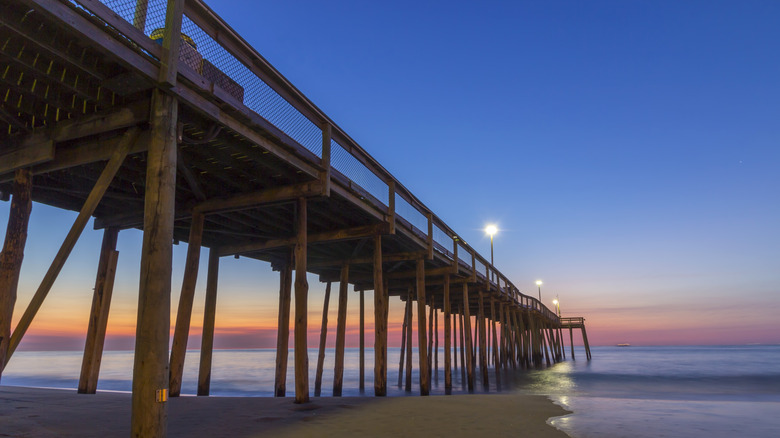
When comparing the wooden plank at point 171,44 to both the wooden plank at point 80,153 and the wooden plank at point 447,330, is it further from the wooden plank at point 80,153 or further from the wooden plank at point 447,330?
the wooden plank at point 447,330

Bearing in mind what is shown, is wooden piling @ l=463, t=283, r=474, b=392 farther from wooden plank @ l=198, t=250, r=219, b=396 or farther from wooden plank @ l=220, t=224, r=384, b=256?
wooden plank @ l=198, t=250, r=219, b=396

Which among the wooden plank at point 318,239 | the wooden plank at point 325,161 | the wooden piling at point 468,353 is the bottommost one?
the wooden piling at point 468,353

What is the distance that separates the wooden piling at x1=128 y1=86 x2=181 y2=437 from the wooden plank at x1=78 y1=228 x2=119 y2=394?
6552mm

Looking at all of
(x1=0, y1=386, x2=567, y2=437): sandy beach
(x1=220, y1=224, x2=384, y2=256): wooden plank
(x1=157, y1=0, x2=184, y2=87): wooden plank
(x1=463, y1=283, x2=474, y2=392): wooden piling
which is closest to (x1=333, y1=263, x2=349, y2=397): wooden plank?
(x1=220, y1=224, x2=384, y2=256): wooden plank

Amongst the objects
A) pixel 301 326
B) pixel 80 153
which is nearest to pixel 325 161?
pixel 301 326

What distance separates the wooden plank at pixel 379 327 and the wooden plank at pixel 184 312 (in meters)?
4.77

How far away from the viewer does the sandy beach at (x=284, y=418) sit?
245 inches

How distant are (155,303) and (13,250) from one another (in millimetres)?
3391

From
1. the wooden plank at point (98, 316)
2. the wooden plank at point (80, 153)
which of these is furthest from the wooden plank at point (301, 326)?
the wooden plank at point (98, 316)

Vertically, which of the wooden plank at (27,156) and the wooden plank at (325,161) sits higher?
the wooden plank at (325,161)

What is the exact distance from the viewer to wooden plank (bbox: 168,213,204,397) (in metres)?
9.67

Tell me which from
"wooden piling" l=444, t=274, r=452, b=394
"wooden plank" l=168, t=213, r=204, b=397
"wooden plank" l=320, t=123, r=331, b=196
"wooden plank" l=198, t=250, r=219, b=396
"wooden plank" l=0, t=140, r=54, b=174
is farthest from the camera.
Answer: "wooden piling" l=444, t=274, r=452, b=394

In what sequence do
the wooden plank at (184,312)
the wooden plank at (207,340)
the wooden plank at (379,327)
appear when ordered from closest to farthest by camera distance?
the wooden plank at (184,312)
the wooden plank at (207,340)
the wooden plank at (379,327)

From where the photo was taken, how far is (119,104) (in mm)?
6320
